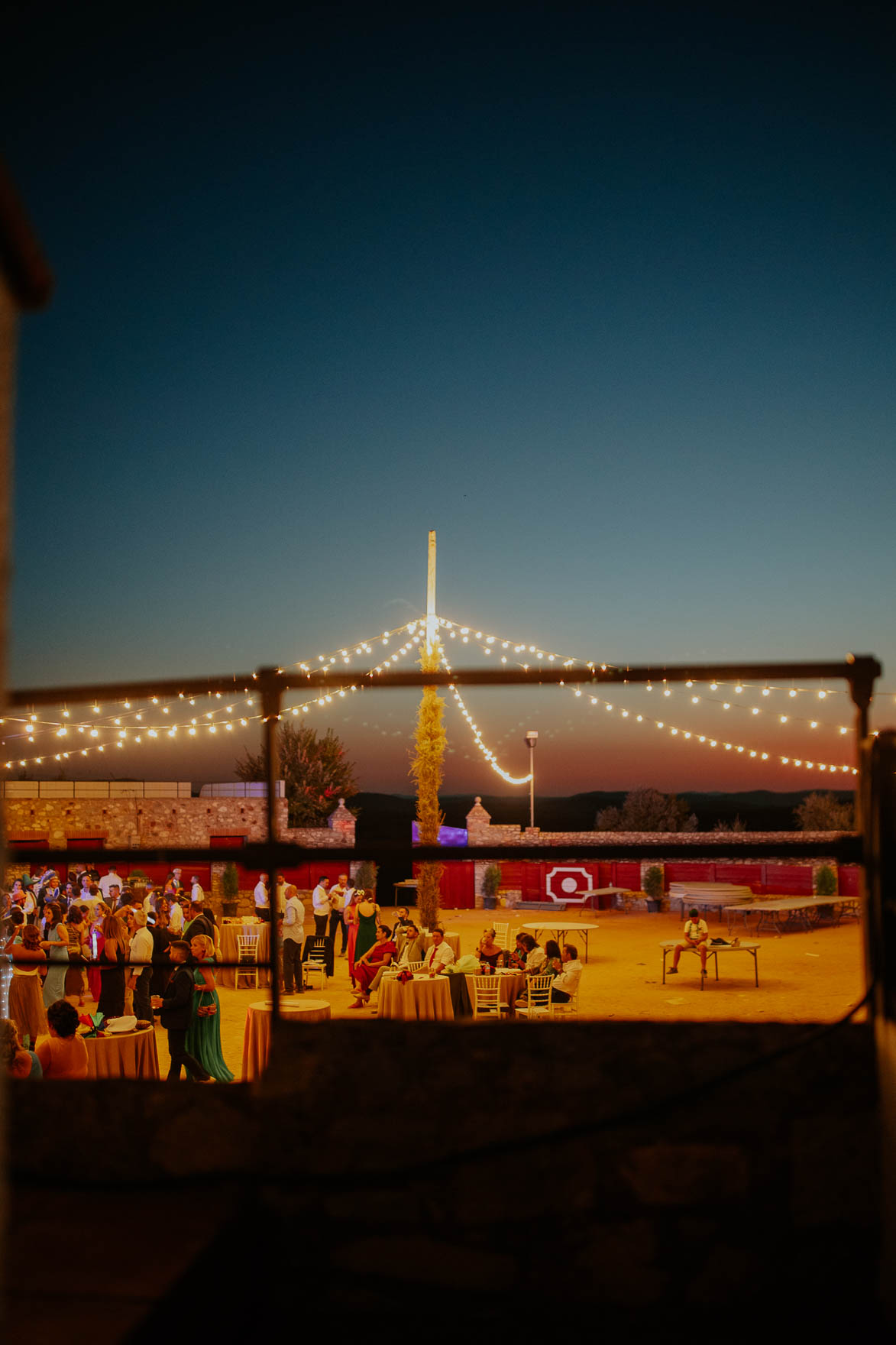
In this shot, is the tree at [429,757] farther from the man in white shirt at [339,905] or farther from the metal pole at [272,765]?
the metal pole at [272,765]

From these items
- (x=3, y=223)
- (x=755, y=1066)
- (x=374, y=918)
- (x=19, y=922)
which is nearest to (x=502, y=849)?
(x=755, y=1066)

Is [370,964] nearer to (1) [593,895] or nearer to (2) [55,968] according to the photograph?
(2) [55,968]

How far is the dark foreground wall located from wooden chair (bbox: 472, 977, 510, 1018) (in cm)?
703

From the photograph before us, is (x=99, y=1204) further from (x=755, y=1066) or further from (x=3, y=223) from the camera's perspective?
(x=3, y=223)

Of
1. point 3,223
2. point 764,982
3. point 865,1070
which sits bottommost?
point 764,982

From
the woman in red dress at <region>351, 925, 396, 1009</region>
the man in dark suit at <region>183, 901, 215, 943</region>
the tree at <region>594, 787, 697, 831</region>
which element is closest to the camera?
the man in dark suit at <region>183, 901, 215, 943</region>

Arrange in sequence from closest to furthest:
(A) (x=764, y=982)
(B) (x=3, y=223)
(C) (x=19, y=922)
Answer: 1. (B) (x=3, y=223)
2. (C) (x=19, y=922)
3. (A) (x=764, y=982)

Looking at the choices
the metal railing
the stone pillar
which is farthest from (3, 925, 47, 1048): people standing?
the stone pillar

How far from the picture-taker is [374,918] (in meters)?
11.6

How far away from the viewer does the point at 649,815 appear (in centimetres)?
4519

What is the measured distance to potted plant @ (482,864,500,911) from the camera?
23.1 meters

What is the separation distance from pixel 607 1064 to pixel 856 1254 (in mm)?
561

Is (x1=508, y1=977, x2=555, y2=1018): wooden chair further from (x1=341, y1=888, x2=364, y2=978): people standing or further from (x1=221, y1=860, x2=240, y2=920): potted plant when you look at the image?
(x1=221, y1=860, x2=240, y2=920): potted plant

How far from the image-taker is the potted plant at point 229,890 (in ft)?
66.3
